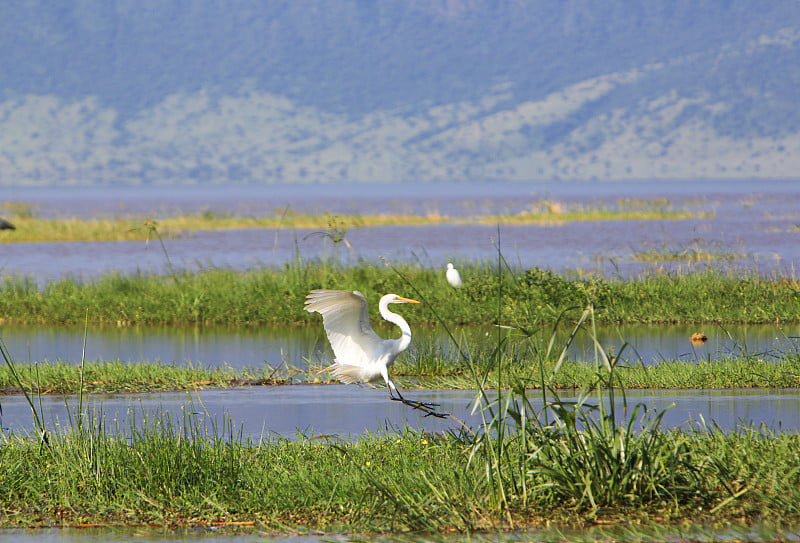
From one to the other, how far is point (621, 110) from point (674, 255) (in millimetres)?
140681

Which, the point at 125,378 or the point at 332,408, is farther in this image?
the point at 125,378

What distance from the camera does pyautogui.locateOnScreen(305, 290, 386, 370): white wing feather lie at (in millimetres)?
9047

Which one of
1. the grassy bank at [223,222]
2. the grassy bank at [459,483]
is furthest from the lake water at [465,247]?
the grassy bank at [459,483]

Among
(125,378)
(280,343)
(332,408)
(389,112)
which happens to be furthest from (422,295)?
(389,112)

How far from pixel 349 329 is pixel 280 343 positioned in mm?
6509

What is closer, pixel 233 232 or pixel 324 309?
pixel 324 309

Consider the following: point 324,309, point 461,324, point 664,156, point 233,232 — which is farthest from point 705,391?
point 664,156

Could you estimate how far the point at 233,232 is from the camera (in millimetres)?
49719

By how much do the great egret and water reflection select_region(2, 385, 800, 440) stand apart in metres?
0.42

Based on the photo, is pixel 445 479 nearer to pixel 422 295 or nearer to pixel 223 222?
pixel 422 295

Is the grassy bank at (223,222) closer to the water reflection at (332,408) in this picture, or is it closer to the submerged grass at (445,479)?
the water reflection at (332,408)

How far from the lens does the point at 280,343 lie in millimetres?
15695

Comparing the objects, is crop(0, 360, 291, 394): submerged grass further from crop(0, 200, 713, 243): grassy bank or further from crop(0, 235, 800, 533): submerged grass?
crop(0, 200, 713, 243): grassy bank

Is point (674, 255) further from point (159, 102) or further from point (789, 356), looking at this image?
point (159, 102)
